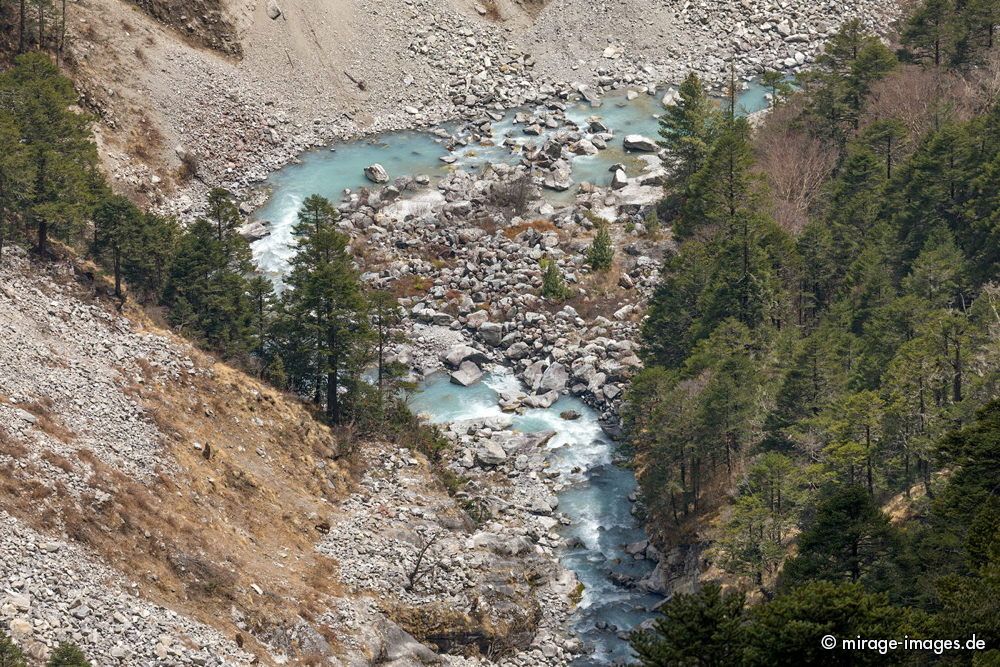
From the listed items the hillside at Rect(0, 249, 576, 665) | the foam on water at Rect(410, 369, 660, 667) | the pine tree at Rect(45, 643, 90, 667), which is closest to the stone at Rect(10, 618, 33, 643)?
the hillside at Rect(0, 249, 576, 665)

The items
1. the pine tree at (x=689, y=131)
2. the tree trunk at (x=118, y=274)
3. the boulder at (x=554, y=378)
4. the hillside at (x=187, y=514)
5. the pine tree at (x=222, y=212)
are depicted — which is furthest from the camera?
the pine tree at (x=689, y=131)

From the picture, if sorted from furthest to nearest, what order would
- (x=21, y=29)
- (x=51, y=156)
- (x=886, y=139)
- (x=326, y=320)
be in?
1. (x=21, y=29)
2. (x=886, y=139)
3. (x=326, y=320)
4. (x=51, y=156)

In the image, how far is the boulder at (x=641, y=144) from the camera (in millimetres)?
113938

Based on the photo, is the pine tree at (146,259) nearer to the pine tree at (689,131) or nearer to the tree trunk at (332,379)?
the tree trunk at (332,379)

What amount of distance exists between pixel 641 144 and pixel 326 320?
4875 cm

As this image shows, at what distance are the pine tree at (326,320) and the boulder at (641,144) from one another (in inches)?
1802

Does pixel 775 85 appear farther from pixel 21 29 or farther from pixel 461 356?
pixel 21 29

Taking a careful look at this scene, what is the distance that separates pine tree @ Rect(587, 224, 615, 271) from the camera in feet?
317

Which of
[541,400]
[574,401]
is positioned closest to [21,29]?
[541,400]

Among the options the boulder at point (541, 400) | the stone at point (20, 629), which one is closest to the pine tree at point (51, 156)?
the stone at point (20, 629)

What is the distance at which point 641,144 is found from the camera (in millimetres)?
113875

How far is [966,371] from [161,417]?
36.3 metres

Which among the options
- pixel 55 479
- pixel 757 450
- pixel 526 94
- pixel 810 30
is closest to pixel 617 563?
pixel 757 450

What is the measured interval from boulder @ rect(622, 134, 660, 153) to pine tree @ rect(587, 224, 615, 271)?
18424 millimetres
